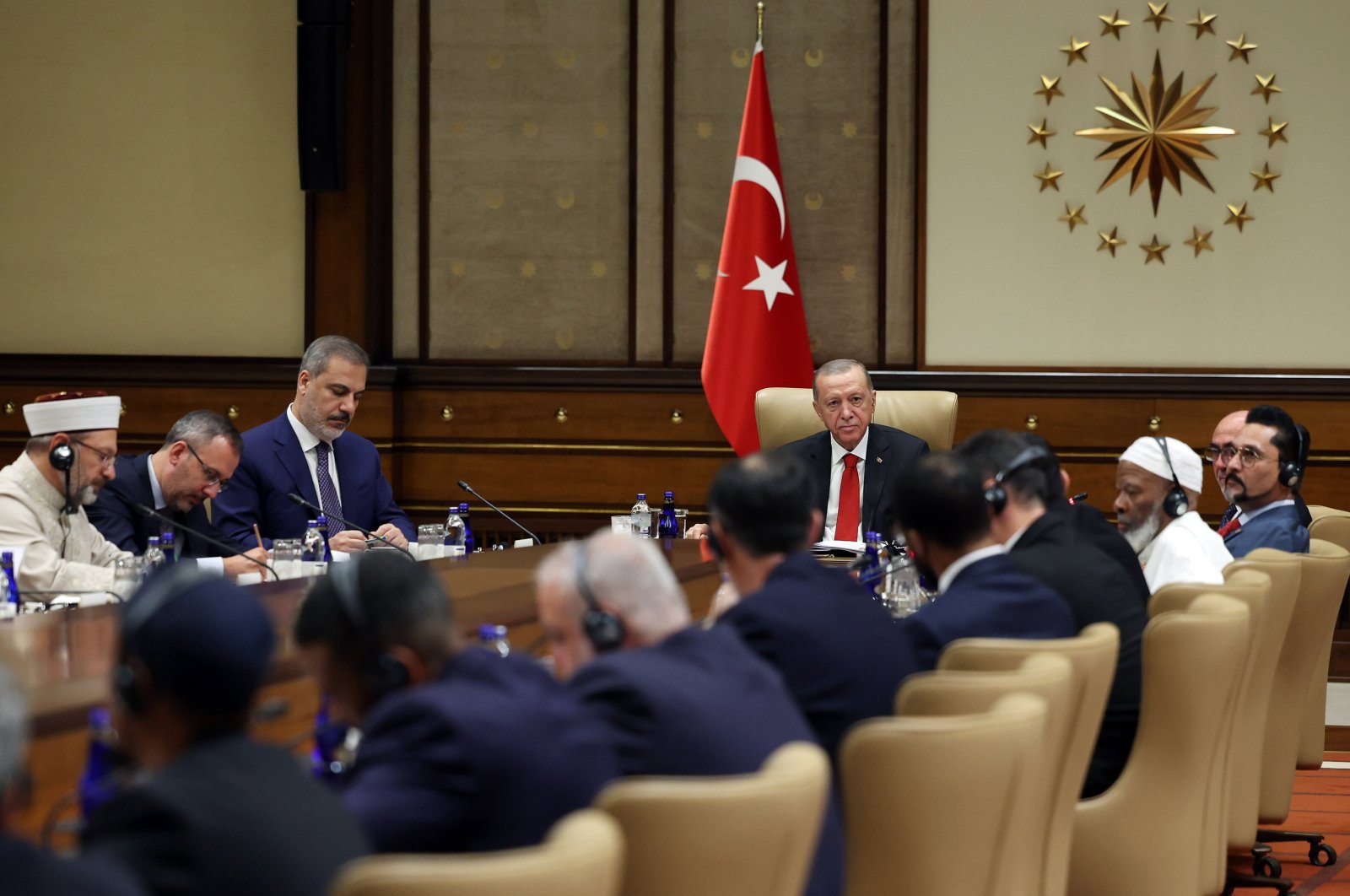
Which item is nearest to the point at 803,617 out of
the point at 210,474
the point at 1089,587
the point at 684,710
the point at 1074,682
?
the point at 1074,682

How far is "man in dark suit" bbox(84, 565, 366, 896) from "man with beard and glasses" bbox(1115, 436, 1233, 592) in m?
3.06

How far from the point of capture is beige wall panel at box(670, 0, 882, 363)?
23.7 ft

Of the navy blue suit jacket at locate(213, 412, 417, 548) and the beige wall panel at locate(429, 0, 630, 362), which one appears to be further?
the beige wall panel at locate(429, 0, 630, 362)

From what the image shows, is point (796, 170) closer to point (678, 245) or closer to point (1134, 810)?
point (678, 245)

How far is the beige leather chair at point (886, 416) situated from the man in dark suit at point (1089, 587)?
233 centimetres

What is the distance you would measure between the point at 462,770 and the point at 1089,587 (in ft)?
6.58

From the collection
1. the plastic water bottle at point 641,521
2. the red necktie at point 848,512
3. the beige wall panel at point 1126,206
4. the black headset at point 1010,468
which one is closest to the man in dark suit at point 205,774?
the black headset at point 1010,468

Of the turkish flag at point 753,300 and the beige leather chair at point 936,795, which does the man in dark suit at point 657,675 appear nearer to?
the beige leather chair at point 936,795

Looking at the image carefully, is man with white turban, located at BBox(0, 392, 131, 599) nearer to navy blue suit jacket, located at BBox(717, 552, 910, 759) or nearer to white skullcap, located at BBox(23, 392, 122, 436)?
white skullcap, located at BBox(23, 392, 122, 436)

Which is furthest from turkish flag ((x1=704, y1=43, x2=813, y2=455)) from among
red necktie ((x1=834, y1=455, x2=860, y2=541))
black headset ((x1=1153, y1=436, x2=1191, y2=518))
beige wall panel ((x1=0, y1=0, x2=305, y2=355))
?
black headset ((x1=1153, y1=436, x2=1191, y2=518))

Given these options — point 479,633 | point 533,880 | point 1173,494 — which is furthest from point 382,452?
point 533,880

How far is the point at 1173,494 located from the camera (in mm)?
4195

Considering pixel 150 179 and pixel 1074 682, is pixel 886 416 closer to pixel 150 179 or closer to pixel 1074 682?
pixel 1074 682

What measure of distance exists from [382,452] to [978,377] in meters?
2.77
